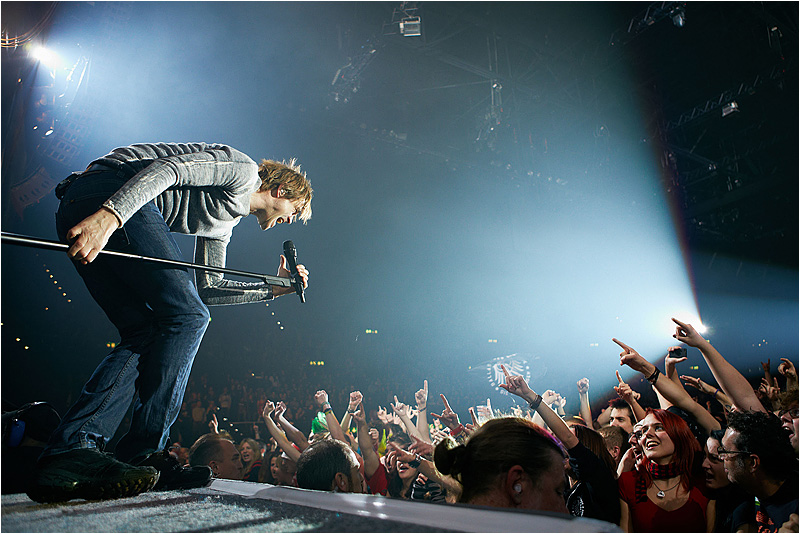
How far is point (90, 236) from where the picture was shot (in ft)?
3.55

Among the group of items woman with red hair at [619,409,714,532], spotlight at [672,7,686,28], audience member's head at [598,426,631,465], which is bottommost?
audience member's head at [598,426,631,465]

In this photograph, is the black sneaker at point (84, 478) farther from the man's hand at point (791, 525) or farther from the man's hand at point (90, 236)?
the man's hand at point (791, 525)

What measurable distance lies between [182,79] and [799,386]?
4.37 meters

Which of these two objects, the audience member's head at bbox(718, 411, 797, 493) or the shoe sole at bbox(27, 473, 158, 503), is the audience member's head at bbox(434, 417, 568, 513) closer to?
the shoe sole at bbox(27, 473, 158, 503)

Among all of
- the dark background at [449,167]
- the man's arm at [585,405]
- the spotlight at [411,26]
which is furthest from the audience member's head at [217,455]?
the spotlight at [411,26]

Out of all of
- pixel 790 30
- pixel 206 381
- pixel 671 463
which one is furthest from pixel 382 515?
pixel 790 30

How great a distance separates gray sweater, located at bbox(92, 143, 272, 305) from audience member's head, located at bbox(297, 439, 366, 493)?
0.97m

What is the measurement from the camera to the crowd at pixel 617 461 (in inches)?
38.4

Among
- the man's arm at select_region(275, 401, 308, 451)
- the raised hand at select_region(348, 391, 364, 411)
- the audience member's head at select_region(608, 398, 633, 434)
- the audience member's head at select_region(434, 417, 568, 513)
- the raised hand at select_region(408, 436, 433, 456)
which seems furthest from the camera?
the raised hand at select_region(348, 391, 364, 411)

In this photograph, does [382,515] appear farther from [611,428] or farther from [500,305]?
[500,305]

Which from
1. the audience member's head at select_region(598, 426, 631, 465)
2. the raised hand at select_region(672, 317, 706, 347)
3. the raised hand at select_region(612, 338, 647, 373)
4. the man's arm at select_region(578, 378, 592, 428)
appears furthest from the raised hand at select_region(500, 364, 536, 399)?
the man's arm at select_region(578, 378, 592, 428)

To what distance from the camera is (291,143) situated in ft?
13.2

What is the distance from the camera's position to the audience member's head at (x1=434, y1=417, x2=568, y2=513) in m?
0.93

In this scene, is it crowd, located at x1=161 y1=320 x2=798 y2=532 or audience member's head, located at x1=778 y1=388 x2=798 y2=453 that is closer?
crowd, located at x1=161 y1=320 x2=798 y2=532
